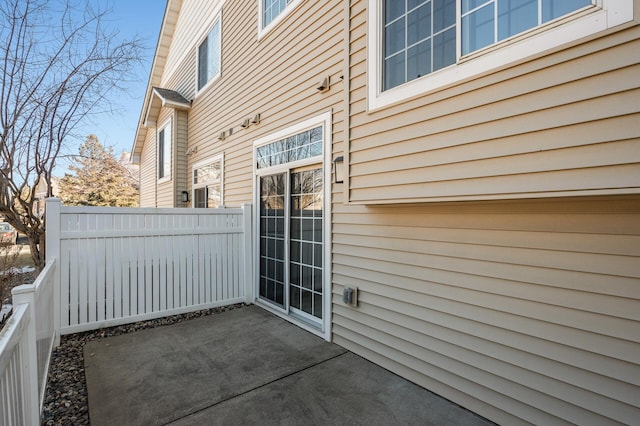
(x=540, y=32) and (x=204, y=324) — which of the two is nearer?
(x=540, y=32)

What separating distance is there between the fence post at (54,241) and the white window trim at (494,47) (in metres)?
3.69

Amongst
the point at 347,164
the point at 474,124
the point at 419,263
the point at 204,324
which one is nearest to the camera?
the point at 474,124

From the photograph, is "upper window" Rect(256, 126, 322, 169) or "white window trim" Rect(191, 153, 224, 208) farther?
"white window trim" Rect(191, 153, 224, 208)

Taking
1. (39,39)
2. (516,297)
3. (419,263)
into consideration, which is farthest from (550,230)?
(39,39)

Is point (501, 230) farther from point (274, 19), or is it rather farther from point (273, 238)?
point (274, 19)

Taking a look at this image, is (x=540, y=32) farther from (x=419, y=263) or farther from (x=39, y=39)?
(x=39, y=39)

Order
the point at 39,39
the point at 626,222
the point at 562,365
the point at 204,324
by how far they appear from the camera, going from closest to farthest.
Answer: the point at 626,222 < the point at 562,365 < the point at 204,324 < the point at 39,39

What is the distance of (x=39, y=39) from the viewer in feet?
15.5

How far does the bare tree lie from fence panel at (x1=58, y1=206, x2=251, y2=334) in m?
1.76

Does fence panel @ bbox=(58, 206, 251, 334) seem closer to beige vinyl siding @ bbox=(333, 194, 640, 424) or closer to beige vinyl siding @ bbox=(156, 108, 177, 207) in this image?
beige vinyl siding @ bbox=(333, 194, 640, 424)

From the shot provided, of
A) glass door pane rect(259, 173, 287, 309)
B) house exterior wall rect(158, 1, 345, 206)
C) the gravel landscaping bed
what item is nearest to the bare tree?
house exterior wall rect(158, 1, 345, 206)

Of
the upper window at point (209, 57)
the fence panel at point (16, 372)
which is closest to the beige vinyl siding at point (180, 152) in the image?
the upper window at point (209, 57)

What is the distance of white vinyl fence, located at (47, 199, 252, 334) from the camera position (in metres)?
3.81

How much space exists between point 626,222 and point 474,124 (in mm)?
954
